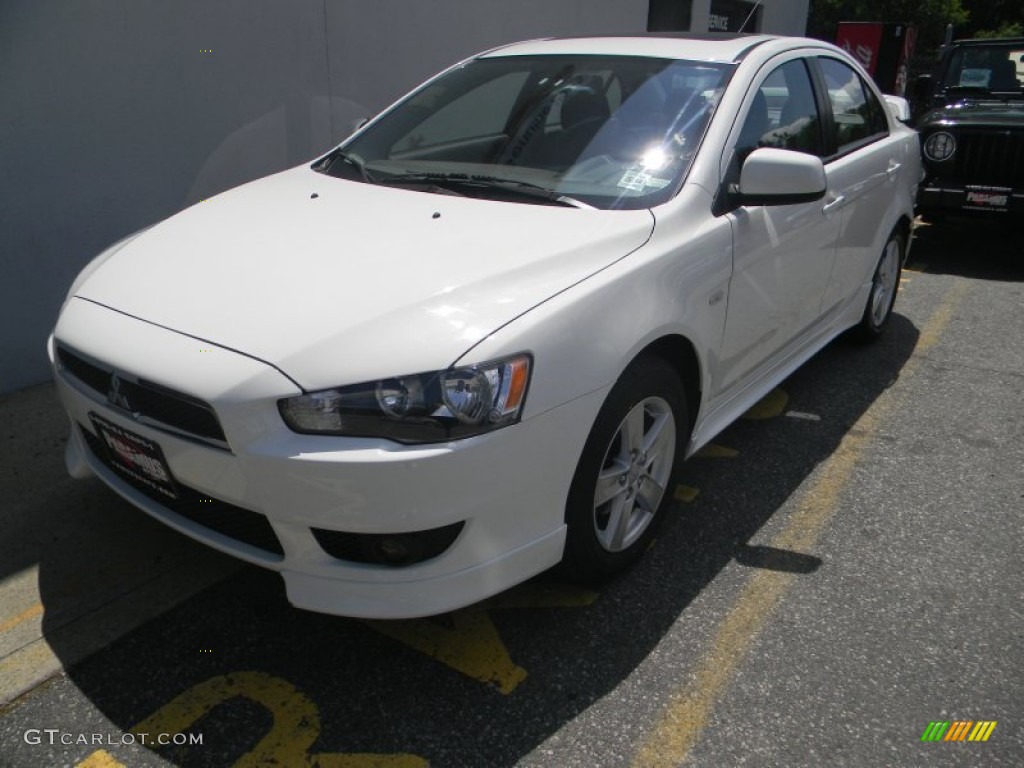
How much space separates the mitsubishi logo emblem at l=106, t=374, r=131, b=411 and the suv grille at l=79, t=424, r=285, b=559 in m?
0.26

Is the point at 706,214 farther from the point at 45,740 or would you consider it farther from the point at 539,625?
the point at 45,740

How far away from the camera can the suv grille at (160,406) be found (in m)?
2.13

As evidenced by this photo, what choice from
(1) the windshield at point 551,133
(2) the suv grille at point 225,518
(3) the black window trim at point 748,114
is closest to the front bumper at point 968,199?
(3) the black window trim at point 748,114

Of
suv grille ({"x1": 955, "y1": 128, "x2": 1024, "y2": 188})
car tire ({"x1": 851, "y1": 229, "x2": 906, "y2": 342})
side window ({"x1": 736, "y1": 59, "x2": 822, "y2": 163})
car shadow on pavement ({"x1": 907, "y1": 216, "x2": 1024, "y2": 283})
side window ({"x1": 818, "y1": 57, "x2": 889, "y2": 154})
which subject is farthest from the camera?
car shadow on pavement ({"x1": 907, "y1": 216, "x2": 1024, "y2": 283})

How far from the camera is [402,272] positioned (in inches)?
93.9

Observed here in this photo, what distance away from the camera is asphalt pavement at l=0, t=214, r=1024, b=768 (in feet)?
7.25

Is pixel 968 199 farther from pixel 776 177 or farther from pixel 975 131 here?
pixel 776 177

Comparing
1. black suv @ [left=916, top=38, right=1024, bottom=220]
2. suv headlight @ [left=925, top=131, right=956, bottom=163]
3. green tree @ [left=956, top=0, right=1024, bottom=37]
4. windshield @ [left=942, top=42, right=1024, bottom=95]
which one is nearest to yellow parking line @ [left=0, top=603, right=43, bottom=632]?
black suv @ [left=916, top=38, right=1024, bottom=220]

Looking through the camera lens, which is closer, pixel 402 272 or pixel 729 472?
pixel 402 272

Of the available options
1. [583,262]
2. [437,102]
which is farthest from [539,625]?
[437,102]

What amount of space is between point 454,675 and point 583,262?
1.24 m

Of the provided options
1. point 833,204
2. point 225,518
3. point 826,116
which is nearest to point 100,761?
point 225,518

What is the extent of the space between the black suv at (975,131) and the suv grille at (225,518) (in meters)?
7.13

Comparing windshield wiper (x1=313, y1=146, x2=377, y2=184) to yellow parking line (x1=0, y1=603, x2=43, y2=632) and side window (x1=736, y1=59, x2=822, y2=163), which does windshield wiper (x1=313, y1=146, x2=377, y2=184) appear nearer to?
side window (x1=736, y1=59, x2=822, y2=163)
